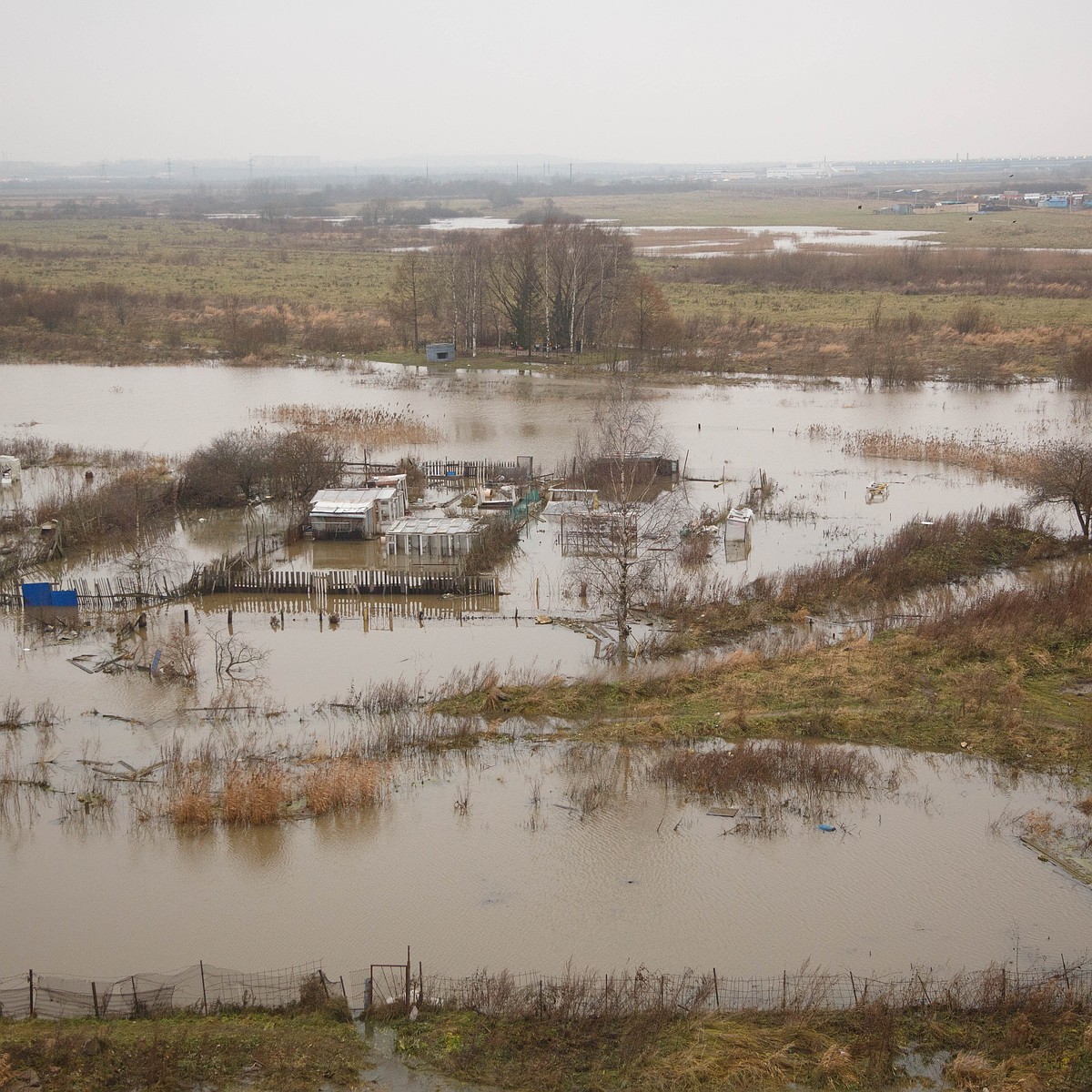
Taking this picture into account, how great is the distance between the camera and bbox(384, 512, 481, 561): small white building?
19.1m

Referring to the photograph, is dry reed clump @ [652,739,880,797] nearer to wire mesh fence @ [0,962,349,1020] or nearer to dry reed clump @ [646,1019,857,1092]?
dry reed clump @ [646,1019,857,1092]

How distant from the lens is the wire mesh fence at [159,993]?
886cm

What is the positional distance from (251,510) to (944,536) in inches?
504

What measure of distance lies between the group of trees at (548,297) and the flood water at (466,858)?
22657mm

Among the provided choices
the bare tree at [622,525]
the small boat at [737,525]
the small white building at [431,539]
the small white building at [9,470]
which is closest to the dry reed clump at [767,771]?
the bare tree at [622,525]

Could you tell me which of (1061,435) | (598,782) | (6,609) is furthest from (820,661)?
(1061,435)

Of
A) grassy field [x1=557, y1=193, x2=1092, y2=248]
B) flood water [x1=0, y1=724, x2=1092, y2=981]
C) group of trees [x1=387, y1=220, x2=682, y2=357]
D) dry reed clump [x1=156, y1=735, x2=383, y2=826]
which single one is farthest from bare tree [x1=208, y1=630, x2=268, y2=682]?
grassy field [x1=557, y1=193, x2=1092, y2=248]

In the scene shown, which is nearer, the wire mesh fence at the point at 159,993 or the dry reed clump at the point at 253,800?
the wire mesh fence at the point at 159,993

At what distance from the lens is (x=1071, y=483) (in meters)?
19.9

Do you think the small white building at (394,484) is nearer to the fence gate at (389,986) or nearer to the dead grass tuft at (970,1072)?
the fence gate at (389,986)

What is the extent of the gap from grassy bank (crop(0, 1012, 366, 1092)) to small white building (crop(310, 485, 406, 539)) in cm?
1218

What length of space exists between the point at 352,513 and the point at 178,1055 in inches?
499

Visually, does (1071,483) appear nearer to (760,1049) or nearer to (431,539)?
(431,539)

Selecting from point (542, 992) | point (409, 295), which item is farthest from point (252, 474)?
point (409, 295)
